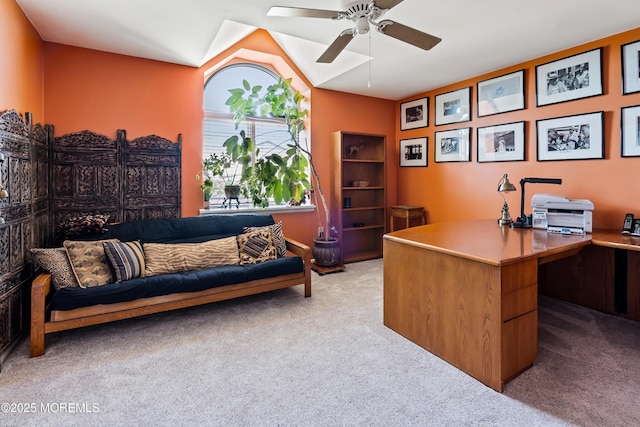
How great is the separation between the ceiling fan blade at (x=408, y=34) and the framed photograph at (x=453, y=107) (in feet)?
6.87

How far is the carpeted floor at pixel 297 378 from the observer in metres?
1.64

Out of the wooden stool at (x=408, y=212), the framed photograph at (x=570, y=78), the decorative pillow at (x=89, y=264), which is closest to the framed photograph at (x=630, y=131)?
the framed photograph at (x=570, y=78)

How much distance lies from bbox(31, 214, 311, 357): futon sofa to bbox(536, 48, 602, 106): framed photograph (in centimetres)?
299

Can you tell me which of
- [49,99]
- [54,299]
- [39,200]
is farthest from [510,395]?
[49,99]

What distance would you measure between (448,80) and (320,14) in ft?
8.85

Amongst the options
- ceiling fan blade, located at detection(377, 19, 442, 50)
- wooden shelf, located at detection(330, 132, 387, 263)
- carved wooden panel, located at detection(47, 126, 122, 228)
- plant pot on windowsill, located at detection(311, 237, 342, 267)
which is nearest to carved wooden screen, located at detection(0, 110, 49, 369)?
carved wooden panel, located at detection(47, 126, 122, 228)

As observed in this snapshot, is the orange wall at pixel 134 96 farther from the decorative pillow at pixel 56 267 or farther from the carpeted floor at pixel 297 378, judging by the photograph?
the carpeted floor at pixel 297 378

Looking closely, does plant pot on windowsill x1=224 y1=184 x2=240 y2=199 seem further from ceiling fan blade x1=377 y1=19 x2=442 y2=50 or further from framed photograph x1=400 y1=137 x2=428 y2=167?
framed photograph x1=400 y1=137 x2=428 y2=167

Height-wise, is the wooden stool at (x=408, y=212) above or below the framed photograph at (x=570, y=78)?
below

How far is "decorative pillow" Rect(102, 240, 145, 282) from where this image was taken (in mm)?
2605

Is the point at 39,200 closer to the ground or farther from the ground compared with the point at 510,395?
farther from the ground

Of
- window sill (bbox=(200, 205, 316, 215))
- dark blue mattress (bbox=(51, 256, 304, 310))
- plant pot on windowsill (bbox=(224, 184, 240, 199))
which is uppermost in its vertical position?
plant pot on windowsill (bbox=(224, 184, 240, 199))

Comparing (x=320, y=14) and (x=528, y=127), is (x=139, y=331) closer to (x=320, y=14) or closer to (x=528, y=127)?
(x=320, y=14)

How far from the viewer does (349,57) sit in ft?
12.1
